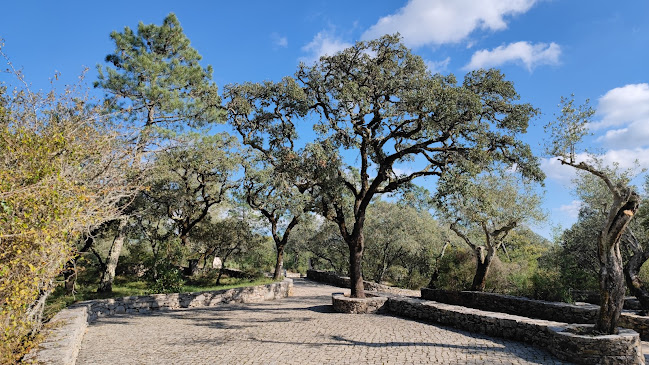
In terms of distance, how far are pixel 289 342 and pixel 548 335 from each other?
622cm

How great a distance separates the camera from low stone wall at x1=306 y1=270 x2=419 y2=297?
23.0 metres

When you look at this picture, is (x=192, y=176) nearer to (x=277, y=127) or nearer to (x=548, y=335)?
(x=277, y=127)

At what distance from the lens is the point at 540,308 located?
12516 mm

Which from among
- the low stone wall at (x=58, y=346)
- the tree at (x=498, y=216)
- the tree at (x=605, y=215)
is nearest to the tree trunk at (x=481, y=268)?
the tree at (x=498, y=216)

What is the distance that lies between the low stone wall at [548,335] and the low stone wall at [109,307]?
29.5 feet

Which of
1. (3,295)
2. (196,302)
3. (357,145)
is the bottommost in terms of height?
(196,302)

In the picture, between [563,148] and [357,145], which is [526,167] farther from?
[357,145]

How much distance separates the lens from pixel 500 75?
12828mm

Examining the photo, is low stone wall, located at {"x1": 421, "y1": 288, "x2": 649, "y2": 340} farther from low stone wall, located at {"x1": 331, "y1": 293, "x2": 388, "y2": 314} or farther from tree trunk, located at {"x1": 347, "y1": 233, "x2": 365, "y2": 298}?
tree trunk, located at {"x1": 347, "y1": 233, "x2": 365, "y2": 298}

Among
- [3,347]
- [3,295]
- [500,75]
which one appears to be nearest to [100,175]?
[3,295]

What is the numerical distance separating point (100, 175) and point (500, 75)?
41.7 feet

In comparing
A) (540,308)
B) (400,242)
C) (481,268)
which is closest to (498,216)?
(481,268)

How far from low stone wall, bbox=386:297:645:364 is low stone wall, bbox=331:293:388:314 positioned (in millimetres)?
1701

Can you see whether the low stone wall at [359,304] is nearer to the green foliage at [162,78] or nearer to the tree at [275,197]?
the tree at [275,197]
